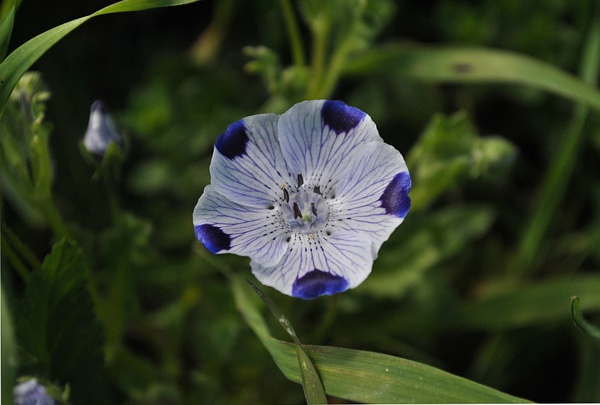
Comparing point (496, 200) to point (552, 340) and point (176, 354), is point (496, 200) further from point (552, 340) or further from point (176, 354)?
point (176, 354)

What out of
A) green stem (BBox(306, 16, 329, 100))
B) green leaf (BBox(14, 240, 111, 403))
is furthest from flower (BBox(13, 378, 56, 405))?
green stem (BBox(306, 16, 329, 100))

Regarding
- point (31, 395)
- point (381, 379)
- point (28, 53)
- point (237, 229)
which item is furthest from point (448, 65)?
point (31, 395)

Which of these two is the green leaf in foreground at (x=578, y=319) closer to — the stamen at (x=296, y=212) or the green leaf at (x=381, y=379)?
the green leaf at (x=381, y=379)

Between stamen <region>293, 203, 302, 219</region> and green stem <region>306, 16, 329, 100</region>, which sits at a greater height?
green stem <region>306, 16, 329, 100</region>

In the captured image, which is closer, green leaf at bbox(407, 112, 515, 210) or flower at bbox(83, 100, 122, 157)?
flower at bbox(83, 100, 122, 157)

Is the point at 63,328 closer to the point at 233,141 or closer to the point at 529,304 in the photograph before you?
the point at 233,141

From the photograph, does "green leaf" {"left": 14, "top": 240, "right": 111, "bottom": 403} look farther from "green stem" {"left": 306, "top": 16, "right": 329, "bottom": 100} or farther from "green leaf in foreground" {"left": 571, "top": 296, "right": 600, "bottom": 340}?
"green leaf in foreground" {"left": 571, "top": 296, "right": 600, "bottom": 340}
